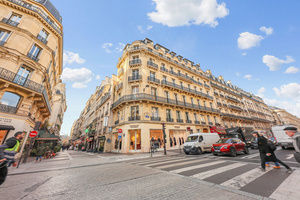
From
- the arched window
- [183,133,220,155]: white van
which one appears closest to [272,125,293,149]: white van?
[183,133,220,155]: white van

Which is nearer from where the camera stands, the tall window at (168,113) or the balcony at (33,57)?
the balcony at (33,57)

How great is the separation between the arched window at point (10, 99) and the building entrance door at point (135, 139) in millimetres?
12578

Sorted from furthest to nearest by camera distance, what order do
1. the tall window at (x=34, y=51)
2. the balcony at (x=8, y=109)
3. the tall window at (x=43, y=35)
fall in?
the tall window at (x=43, y=35), the tall window at (x=34, y=51), the balcony at (x=8, y=109)

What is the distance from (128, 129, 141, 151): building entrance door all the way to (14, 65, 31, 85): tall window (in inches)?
517

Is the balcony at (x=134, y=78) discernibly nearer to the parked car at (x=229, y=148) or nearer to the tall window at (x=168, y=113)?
the tall window at (x=168, y=113)

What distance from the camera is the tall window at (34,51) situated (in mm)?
12714

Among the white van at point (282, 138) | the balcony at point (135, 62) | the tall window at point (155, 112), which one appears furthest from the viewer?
the balcony at point (135, 62)

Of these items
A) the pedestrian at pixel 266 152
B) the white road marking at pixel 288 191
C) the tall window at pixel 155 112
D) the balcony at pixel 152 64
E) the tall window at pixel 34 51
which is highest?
the balcony at pixel 152 64

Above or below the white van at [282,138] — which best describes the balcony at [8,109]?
above

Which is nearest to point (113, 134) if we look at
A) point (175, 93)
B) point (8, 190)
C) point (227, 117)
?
point (175, 93)

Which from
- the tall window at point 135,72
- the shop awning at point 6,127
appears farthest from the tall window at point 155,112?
the shop awning at point 6,127

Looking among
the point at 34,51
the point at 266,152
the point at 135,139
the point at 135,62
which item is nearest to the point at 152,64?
the point at 135,62

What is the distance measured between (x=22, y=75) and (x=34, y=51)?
355 centimetres

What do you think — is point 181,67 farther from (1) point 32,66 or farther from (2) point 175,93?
(1) point 32,66
